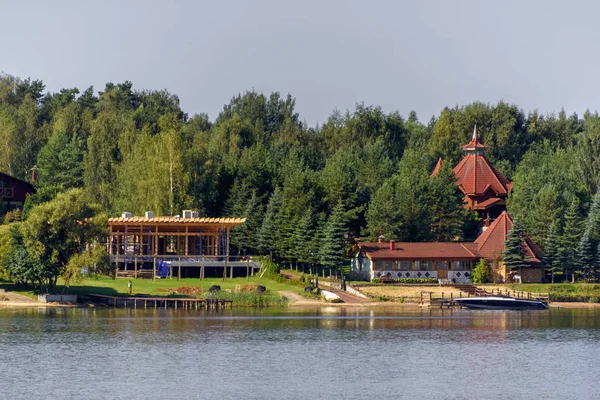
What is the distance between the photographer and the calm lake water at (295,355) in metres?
56.6

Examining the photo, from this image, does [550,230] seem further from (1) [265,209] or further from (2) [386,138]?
(2) [386,138]

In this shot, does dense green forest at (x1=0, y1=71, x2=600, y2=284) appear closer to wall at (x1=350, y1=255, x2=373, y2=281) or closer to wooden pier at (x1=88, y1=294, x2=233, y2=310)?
wall at (x1=350, y1=255, x2=373, y2=281)

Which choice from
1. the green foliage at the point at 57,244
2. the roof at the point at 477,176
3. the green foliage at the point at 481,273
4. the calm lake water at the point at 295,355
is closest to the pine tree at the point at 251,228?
the green foliage at the point at 481,273

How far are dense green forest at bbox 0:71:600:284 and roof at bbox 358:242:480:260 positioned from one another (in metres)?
3.52

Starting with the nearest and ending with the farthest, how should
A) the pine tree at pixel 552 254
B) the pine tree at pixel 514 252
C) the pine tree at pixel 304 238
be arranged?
the pine tree at pixel 514 252 < the pine tree at pixel 552 254 < the pine tree at pixel 304 238

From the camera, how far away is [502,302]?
3925 inches

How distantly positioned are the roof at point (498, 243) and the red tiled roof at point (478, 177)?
17.2 m

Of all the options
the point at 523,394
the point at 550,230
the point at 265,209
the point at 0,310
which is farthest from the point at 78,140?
the point at 523,394

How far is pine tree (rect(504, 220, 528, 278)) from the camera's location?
4230 inches

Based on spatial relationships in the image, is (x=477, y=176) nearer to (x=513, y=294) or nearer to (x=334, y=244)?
(x=513, y=294)

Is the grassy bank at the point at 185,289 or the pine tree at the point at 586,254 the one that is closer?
the grassy bank at the point at 185,289

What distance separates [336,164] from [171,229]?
95.5 ft

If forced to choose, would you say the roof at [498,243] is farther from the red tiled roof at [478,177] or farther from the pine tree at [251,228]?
the pine tree at [251,228]

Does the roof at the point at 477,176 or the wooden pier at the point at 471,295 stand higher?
the roof at the point at 477,176
